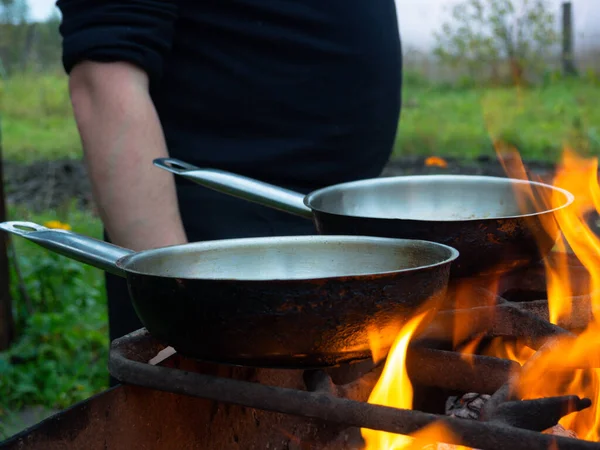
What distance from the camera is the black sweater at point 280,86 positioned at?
5.88 feet

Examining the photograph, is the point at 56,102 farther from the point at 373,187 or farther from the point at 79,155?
the point at 373,187

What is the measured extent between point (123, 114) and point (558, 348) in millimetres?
940

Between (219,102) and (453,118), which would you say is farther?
(453,118)

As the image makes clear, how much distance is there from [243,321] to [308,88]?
1.08 metres

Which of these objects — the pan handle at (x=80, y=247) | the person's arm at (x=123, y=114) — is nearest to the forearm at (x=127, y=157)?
the person's arm at (x=123, y=114)

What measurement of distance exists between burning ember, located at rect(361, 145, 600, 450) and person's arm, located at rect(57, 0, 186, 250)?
0.68 meters

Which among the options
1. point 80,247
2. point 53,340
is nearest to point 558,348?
point 80,247

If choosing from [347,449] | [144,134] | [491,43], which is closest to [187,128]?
[144,134]

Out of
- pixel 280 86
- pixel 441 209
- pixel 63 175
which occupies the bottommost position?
pixel 63 175

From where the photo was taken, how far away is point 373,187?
150 cm

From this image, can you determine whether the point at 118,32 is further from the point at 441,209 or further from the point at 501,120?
the point at 501,120

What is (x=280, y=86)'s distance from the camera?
1827 millimetres

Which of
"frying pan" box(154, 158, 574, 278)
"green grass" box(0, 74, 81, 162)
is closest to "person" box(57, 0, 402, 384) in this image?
"frying pan" box(154, 158, 574, 278)

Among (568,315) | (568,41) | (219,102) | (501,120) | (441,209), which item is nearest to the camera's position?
(568,315)
